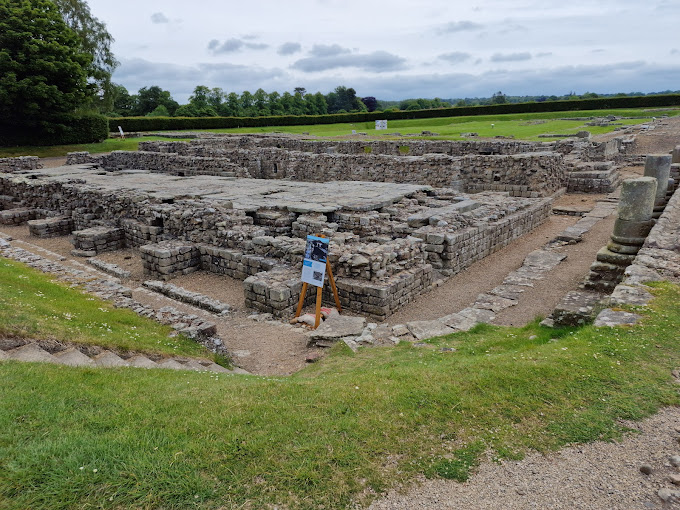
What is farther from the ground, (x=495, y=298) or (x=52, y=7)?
(x=52, y=7)

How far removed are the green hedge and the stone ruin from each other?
8.38m

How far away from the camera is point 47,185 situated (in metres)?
19.2

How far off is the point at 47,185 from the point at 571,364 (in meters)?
20.8

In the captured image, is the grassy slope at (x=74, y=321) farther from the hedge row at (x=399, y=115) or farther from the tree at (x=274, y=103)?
the tree at (x=274, y=103)

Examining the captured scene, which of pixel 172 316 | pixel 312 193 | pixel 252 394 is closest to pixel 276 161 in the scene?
pixel 312 193

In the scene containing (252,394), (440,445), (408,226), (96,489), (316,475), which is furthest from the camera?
(408,226)

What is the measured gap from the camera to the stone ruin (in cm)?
1023

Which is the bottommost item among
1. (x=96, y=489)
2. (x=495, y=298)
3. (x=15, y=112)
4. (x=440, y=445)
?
(x=495, y=298)

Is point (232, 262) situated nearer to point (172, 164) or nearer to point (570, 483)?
point (570, 483)

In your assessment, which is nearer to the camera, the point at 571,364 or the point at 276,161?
the point at 571,364

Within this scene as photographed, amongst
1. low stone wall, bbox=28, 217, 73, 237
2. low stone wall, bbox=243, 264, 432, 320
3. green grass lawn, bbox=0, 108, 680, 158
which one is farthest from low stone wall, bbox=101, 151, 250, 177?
low stone wall, bbox=243, 264, 432, 320

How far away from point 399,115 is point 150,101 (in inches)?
1457

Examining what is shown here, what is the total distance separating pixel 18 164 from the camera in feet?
86.8

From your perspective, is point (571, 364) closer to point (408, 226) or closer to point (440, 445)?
point (440, 445)
